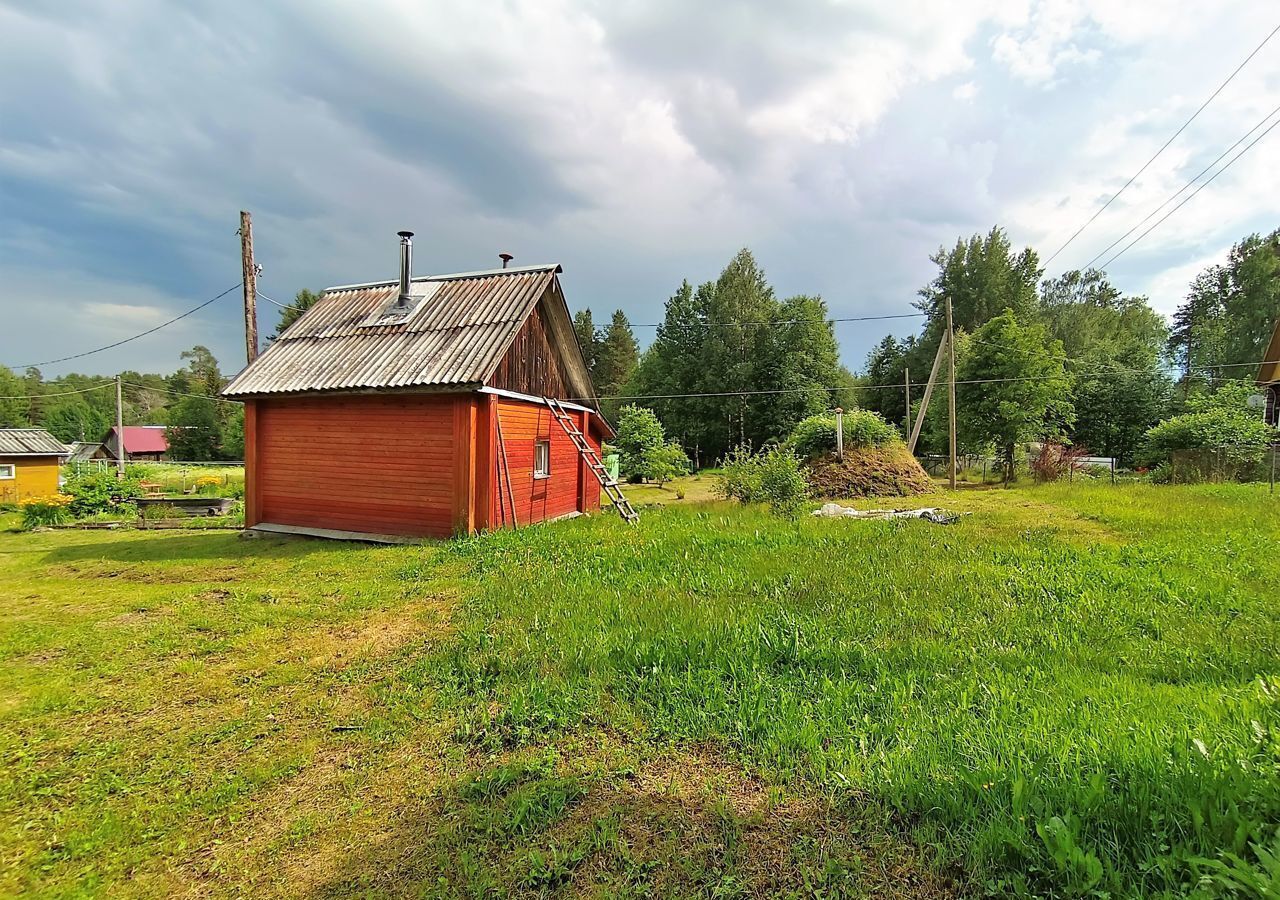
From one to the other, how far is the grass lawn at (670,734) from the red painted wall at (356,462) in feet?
12.5

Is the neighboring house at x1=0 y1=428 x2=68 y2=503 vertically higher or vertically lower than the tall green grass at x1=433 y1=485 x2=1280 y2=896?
higher

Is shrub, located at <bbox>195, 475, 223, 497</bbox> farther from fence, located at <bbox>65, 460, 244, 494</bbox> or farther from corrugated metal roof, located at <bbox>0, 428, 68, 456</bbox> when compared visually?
corrugated metal roof, located at <bbox>0, 428, 68, 456</bbox>

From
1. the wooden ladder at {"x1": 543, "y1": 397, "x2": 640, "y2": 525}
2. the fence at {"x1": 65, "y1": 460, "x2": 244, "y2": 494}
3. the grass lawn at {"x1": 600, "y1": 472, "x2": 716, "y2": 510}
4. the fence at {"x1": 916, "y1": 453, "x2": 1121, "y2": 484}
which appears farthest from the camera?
the fence at {"x1": 65, "y1": 460, "x2": 244, "y2": 494}

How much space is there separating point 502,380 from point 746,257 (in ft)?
104

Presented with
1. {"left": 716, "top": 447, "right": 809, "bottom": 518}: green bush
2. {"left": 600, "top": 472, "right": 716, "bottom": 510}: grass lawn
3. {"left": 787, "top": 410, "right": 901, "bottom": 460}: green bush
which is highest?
{"left": 787, "top": 410, "right": 901, "bottom": 460}: green bush

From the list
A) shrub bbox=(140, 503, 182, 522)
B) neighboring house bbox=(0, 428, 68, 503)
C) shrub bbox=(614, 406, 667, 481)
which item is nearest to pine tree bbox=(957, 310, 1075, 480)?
shrub bbox=(614, 406, 667, 481)

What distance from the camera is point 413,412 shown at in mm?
10055

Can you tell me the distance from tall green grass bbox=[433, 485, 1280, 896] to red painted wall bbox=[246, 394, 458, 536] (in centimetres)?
315

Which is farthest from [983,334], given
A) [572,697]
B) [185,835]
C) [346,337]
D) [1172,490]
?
[185,835]

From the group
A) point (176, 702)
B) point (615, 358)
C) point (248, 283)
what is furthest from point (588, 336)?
point (176, 702)

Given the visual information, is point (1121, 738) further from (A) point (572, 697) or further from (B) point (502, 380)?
(B) point (502, 380)

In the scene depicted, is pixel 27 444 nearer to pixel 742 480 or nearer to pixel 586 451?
pixel 586 451

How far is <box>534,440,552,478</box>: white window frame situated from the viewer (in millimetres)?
12016

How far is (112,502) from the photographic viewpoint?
16594 millimetres
